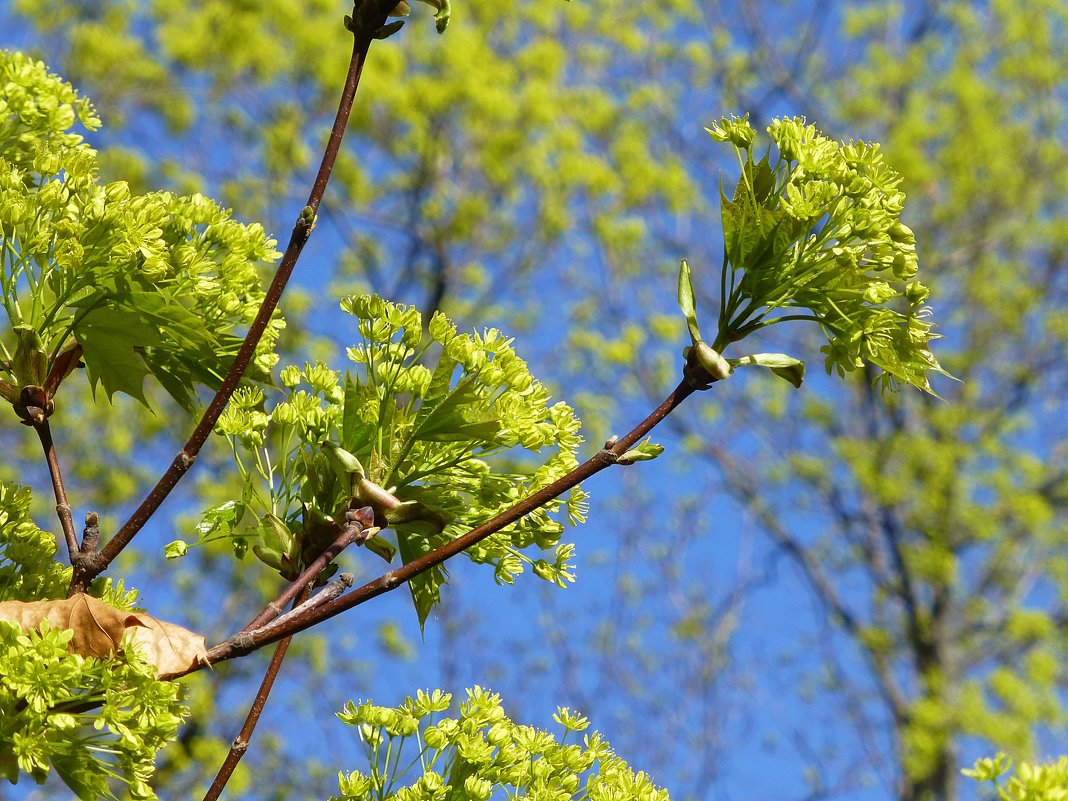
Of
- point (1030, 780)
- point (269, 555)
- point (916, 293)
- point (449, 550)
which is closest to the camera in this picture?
point (1030, 780)

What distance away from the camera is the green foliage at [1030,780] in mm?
1120

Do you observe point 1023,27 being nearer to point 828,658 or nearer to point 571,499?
point 828,658

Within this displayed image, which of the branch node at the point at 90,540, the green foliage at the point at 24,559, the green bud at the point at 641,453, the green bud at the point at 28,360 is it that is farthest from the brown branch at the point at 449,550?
the green bud at the point at 28,360

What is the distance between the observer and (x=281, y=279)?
4.33 feet

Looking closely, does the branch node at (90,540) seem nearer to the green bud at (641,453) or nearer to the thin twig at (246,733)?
the thin twig at (246,733)

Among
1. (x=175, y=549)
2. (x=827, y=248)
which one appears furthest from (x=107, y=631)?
(x=827, y=248)

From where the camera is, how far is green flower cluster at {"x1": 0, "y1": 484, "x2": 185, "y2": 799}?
49.0 inches

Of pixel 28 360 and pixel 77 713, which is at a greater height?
pixel 28 360

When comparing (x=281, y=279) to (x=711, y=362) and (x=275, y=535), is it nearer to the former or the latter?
(x=275, y=535)

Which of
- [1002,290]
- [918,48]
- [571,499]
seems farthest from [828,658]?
[571,499]

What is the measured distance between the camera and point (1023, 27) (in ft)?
42.9

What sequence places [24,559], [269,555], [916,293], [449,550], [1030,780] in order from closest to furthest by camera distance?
[1030,780]
[449,550]
[916,293]
[269,555]
[24,559]

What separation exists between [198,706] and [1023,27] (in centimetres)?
1126

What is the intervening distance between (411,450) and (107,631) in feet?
1.40
